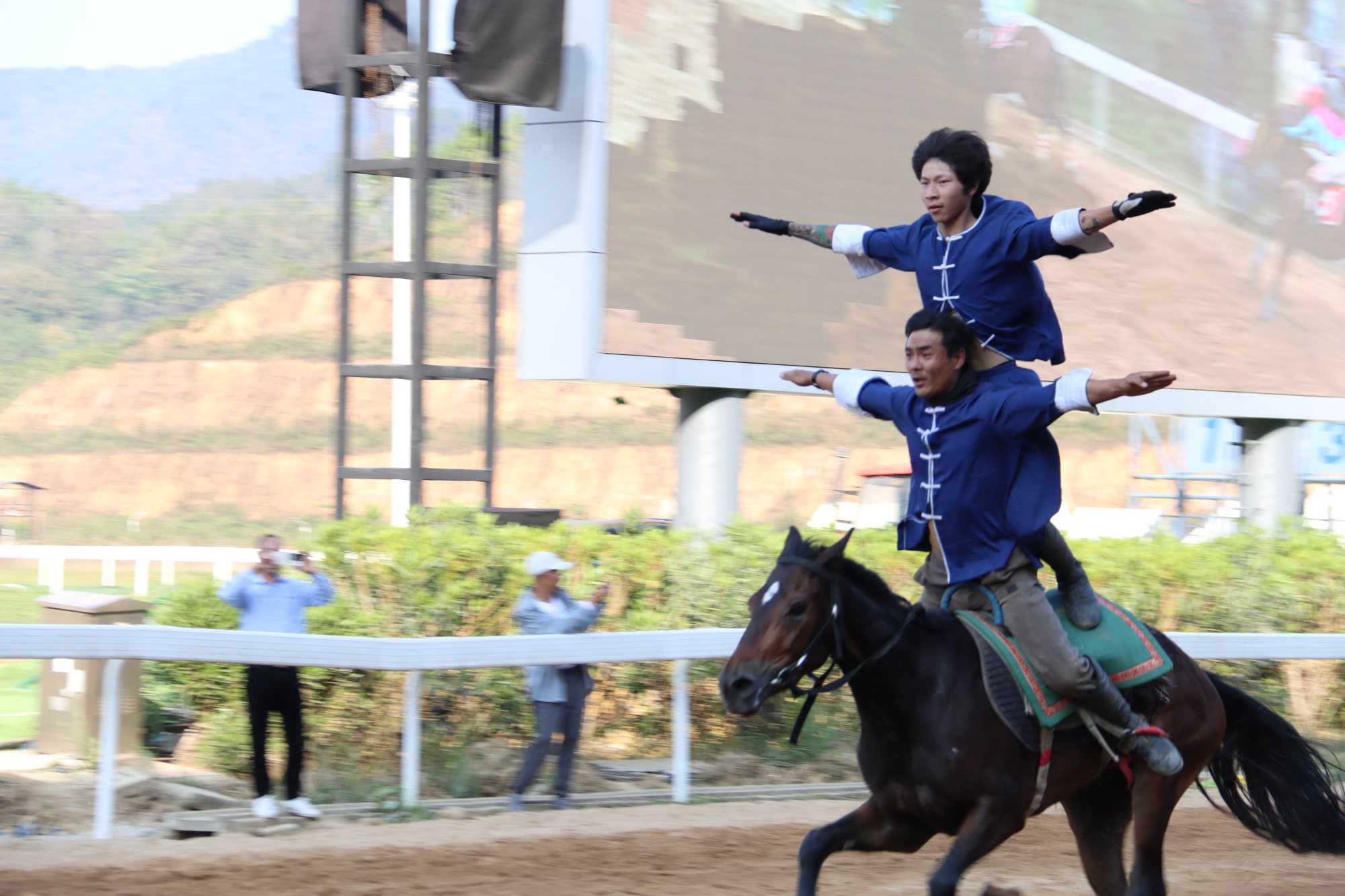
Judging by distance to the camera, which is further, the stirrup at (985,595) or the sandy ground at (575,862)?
the sandy ground at (575,862)

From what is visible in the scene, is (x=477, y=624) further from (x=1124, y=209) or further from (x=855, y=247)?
(x=1124, y=209)

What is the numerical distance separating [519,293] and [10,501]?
35901 mm

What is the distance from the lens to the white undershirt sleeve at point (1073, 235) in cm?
458

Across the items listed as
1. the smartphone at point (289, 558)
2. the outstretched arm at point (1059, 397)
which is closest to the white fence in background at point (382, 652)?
the smartphone at point (289, 558)

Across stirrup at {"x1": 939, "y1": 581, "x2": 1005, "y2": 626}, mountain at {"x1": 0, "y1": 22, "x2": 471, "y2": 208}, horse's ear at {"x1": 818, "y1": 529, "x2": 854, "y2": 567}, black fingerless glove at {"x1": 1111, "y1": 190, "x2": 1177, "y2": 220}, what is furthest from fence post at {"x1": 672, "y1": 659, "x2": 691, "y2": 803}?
mountain at {"x1": 0, "y1": 22, "x2": 471, "y2": 208}

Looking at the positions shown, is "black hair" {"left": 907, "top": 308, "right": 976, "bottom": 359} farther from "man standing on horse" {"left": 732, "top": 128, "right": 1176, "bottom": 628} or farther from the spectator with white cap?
the spectator with white cap

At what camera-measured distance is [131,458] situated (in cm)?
4903

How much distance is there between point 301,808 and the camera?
Answer: 721cm

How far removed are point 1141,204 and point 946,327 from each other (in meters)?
0.77

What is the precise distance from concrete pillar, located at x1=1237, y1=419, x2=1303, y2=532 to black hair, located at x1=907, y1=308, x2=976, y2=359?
10.3m

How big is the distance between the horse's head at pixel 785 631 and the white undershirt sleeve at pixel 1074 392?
0.78 metres

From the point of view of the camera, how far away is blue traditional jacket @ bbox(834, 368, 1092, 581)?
4.71 m

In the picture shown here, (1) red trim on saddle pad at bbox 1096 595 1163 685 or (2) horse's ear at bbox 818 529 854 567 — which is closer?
(2) horse's ear at bbox 818 529 854 567

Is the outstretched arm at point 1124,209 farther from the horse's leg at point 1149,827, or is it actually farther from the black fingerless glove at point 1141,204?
the horse's leg at point 1149,827
